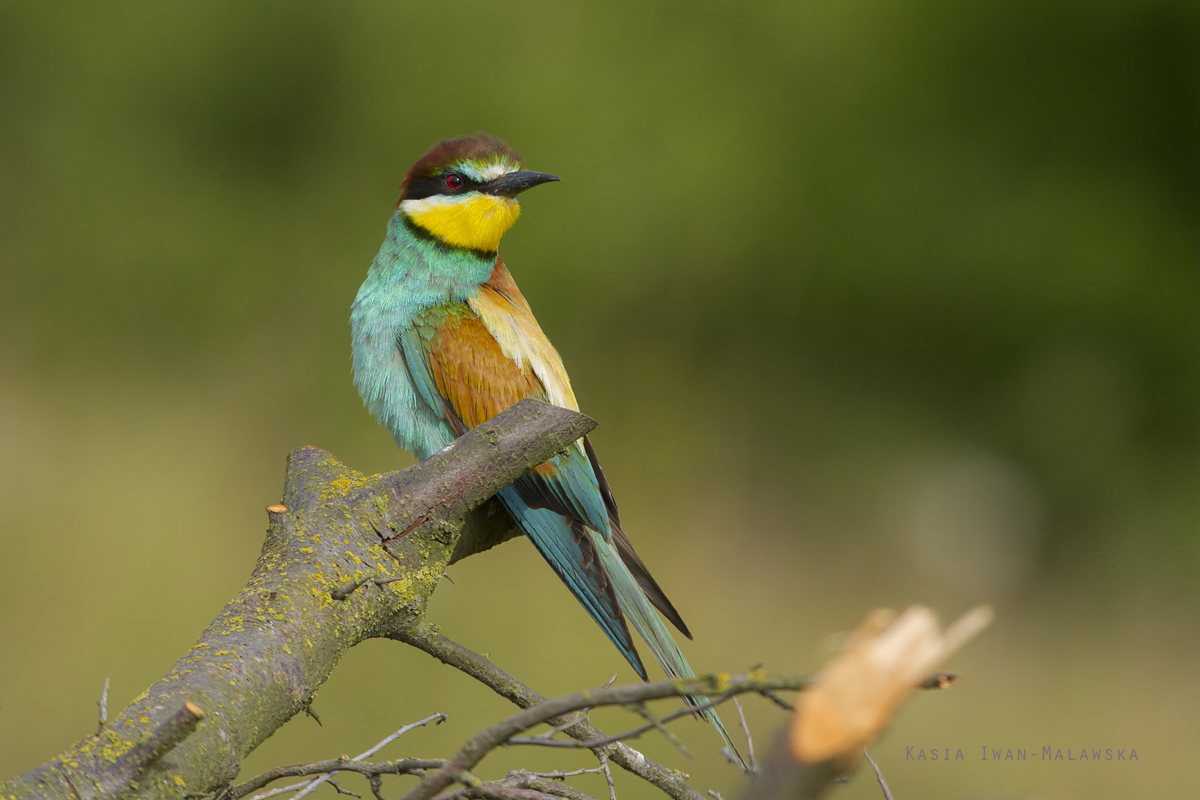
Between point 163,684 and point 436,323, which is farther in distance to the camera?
point 436,323

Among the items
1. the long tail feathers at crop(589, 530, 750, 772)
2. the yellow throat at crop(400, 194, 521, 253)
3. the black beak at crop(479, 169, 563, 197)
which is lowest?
the long tail feathers at crop(589, 530, 750, 772)

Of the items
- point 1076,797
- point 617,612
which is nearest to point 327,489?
point 617,612

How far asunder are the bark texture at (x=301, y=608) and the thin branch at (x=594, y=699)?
19 cm

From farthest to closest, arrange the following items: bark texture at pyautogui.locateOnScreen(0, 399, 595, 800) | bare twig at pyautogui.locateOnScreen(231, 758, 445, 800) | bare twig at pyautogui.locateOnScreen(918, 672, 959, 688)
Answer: bare twig at pyautogui.locateOnScreen(231, 758, 445, 800) < bark texture at pyautogui.locateOnScreen(0, 399, 595, 800) < bare twig at pyautogui.locateOnScreen(918, 672, 959, 688)

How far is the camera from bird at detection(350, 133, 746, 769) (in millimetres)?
1843

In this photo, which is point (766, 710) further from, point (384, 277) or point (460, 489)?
point (460, 489)

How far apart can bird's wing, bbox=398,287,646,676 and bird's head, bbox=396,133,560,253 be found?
0.18 m

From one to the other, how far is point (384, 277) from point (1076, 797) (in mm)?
2706

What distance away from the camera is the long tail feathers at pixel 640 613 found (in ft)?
5.92

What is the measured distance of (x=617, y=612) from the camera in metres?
1.78

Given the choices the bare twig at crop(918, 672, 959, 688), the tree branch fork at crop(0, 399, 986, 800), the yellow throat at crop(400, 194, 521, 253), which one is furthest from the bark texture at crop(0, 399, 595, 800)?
the yellow throat at crop(400, 194, 521, 253)

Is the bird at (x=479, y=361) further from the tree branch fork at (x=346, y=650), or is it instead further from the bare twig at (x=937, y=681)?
the bare twig at (x=937, y=681)

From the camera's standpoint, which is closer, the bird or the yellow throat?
the bird

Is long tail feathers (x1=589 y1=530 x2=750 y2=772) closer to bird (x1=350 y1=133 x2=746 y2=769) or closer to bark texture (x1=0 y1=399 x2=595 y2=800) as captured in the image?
bird (x1=350 y1=133 x2=746 y2=769)
